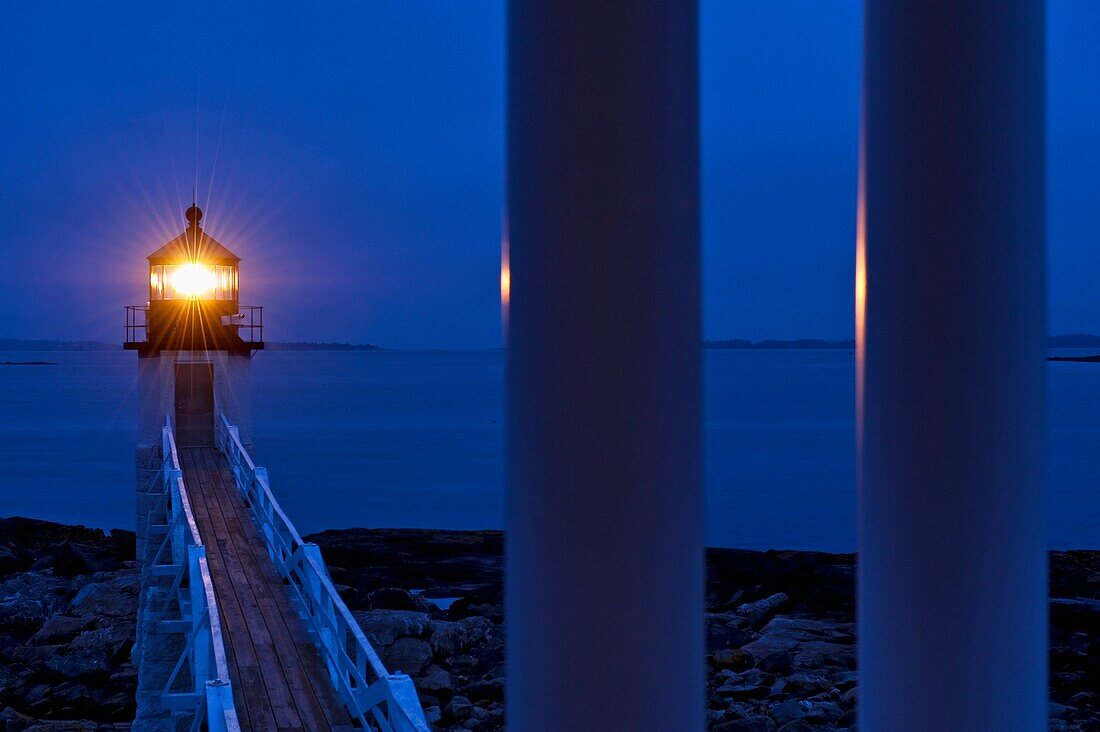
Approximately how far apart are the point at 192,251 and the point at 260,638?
12796mm

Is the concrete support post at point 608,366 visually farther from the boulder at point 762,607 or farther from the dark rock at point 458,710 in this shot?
the boulder at point 762,607

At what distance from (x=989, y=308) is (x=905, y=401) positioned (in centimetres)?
26

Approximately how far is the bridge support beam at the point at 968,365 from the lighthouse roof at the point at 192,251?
21.7 metres

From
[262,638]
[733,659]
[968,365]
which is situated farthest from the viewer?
[733,659]

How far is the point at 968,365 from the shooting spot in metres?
2.39

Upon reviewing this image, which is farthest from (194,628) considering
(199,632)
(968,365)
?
(968,365)

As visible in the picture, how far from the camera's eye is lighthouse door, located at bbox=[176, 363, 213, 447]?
24.5 metres

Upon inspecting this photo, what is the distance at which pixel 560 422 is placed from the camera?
2014mm

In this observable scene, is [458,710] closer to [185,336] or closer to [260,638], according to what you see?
[260,638]

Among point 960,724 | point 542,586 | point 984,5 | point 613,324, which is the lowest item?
point 960,724

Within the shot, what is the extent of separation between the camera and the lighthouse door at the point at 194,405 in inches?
966

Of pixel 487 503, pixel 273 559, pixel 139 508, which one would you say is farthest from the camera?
pixel 487 503

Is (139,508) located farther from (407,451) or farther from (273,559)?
(407,451)

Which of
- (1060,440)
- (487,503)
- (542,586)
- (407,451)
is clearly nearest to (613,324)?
(542,586)
